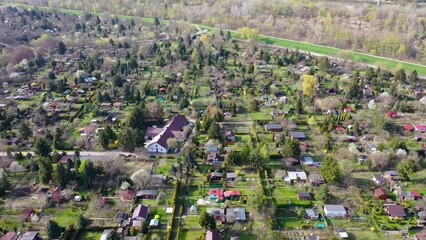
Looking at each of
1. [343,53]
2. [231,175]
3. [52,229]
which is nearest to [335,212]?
A: [231,175]

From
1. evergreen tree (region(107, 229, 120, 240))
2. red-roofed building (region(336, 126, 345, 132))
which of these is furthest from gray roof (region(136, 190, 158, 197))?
red-roofed building (region(336, 126, 345, 132))

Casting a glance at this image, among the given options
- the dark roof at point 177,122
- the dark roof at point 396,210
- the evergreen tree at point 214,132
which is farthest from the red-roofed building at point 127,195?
the dark roof at point 396,210

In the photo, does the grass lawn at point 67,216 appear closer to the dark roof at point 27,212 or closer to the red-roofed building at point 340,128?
the dark roof at point 27,212

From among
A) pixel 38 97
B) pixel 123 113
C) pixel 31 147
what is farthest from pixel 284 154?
pixel 38 97

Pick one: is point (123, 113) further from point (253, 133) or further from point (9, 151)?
point (253, 133)

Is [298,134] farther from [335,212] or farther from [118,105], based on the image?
[118,105]
